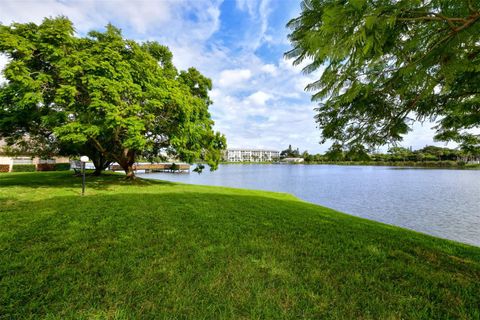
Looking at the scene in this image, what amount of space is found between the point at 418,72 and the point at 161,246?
197 inches

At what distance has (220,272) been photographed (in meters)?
3.18

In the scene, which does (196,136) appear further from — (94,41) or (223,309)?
(223,309)

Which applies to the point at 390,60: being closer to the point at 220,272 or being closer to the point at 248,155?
the point at 220,272

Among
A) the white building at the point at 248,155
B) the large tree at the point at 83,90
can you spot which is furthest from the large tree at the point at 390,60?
the white building at the point at 248,155

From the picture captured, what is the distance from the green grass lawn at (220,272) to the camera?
244 cm

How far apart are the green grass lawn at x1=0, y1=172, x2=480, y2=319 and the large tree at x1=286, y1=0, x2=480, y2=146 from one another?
2.50 m

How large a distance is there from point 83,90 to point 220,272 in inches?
494

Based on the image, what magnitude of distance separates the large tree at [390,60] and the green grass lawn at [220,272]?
2500 mm

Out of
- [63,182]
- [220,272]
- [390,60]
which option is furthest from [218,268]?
[63,182]

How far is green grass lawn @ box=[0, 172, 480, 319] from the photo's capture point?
244cm

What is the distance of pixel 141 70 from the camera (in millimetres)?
11641

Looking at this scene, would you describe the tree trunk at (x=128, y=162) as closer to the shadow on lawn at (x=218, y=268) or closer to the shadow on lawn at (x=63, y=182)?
the shadow on lawn at (x=63, y=182)

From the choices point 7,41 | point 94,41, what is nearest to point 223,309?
point 7,41

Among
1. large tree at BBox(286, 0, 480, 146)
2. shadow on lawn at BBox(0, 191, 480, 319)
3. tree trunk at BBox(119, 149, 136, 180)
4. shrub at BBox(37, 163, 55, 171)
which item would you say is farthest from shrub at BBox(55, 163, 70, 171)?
large tree at BBox(286, 0, 480, 146)
